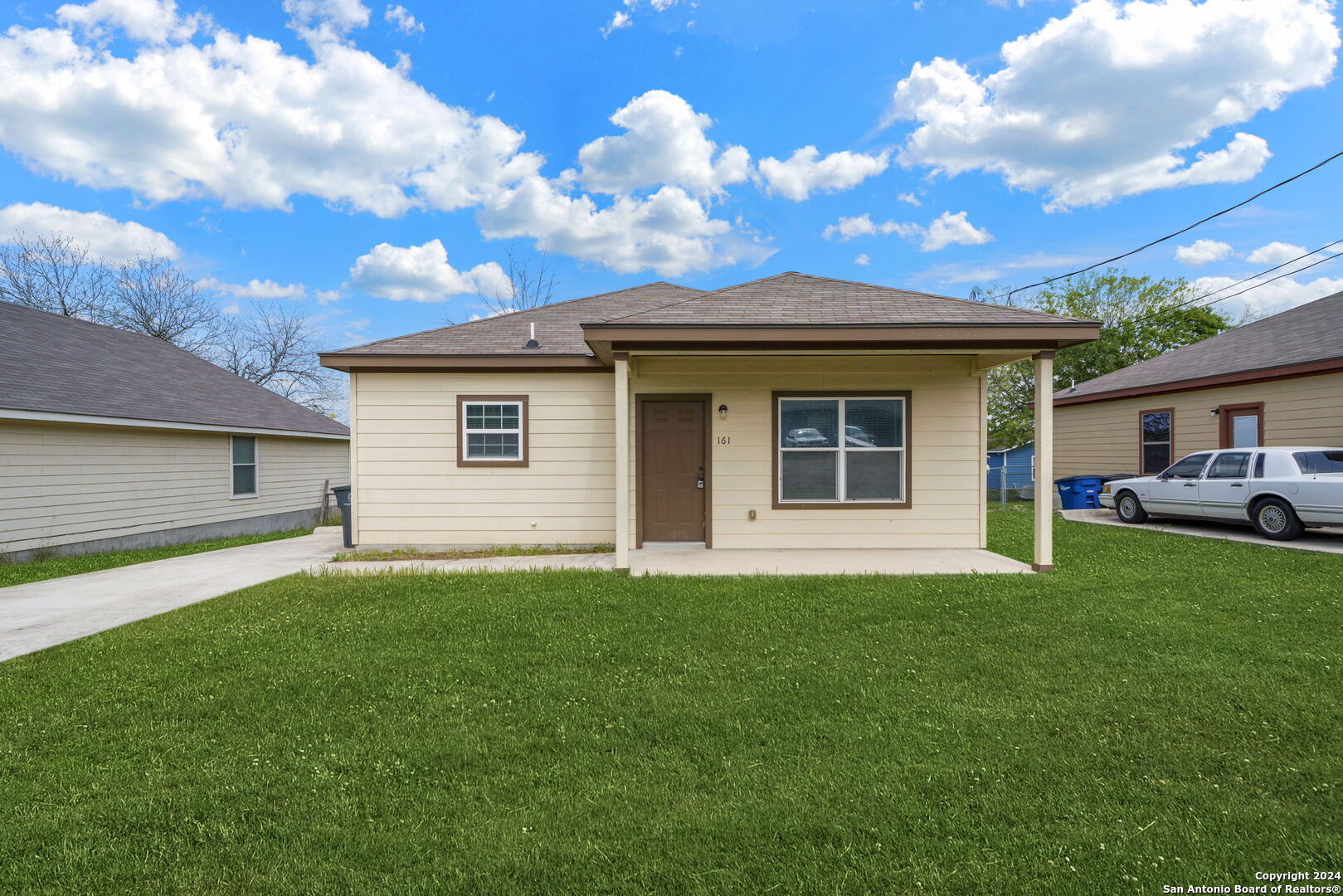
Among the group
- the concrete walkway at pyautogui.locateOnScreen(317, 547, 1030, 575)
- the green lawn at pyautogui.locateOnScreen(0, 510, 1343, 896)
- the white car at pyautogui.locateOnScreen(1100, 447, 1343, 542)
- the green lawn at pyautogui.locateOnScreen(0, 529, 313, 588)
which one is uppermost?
the white car at pyautogui.locateOnScreen(1100, 447, 1343, 542)

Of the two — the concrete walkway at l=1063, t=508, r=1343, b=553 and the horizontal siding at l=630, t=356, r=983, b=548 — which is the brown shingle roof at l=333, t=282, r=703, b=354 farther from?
the concrete walkway at l=1063, t=508, r=1343, b=553

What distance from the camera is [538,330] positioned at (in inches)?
409

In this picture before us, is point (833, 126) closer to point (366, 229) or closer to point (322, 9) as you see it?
point (322, 9)

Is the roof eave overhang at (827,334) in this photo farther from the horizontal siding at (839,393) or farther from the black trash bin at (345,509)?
the black trash bin at (345,509)

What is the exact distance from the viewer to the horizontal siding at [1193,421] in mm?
11445

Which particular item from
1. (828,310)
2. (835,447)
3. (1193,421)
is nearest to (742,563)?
(835,447)

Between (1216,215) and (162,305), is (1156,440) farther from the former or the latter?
(162,305)

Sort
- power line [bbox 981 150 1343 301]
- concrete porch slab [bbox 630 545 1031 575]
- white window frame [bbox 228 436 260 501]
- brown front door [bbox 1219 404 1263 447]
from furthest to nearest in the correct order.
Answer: white window frame [bbox 228 436 260 501], power line [bbox 981 150 1343 301], brown front door [bbox 1219 404 1263 447], concrete porch slab [bbox 630 545 1031 575]

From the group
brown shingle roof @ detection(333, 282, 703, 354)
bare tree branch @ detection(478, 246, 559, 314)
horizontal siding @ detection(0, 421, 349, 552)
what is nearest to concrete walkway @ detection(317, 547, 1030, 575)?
brown shingle roof @ detection(333, 282, 703, 354)

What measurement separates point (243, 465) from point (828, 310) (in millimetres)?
13718

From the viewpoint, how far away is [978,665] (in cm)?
424

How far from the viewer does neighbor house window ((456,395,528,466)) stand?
9227 millimetres

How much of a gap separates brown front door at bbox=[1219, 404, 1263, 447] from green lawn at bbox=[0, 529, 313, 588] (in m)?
19.2

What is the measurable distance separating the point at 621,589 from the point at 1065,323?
5564 millimetres
